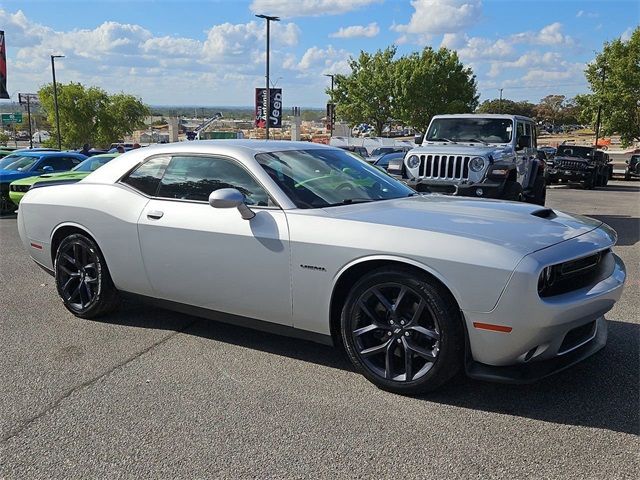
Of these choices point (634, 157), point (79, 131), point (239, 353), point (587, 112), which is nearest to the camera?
point (239, 353)

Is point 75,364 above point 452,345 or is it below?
below

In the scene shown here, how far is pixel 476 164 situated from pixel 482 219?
22.0ft

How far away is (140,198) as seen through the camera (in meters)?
4.55

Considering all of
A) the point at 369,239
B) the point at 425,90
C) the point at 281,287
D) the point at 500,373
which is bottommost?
the point at 500,373

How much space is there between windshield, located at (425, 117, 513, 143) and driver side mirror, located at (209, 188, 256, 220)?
833 cm

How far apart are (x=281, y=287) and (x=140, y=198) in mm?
1520

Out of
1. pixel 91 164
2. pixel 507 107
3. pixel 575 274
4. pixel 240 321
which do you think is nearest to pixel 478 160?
pixel 575 274

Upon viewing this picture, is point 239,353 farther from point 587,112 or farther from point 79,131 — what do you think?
point 79,131

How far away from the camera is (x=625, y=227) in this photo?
36.7 feet

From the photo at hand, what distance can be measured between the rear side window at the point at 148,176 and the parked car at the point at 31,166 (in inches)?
377

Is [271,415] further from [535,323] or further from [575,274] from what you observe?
[575,274]

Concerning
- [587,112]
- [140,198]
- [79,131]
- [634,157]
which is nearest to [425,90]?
[587,112]

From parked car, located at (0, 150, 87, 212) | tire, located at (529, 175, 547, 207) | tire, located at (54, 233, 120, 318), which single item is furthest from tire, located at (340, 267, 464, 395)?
parked car, located at (0, 150, 87, 212)

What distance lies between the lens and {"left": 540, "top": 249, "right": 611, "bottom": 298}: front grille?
Answer: 126 inches
